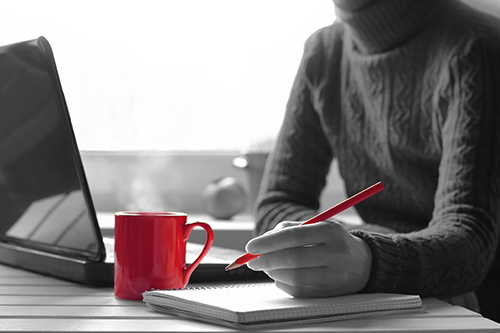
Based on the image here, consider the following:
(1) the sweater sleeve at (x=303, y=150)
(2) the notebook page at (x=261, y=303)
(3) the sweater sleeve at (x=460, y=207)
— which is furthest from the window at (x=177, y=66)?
→ (2) the notebook page at (x=261, y=303)

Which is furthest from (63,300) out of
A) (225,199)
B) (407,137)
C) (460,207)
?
(225,199)

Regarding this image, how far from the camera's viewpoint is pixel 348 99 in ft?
4.40

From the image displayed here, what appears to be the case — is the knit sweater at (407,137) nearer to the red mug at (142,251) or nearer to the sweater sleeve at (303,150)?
the sweater sleeve at (303,150)

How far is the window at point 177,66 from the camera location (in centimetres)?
217

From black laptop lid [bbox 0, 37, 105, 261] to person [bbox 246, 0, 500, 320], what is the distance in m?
0.25

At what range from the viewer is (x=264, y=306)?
A: 575 mm

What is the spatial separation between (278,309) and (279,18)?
70.6 inches

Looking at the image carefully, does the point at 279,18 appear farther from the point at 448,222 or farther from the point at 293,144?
the point at 448,222

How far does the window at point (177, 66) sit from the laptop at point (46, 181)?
1.34 m

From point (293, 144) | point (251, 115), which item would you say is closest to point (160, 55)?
point (251, 115)

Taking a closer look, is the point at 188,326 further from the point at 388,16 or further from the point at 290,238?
the point at 388,16

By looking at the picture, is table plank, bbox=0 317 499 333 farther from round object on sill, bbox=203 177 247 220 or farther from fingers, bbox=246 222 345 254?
round object on sill, bbox=203 177 247 220

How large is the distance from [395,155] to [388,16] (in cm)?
28

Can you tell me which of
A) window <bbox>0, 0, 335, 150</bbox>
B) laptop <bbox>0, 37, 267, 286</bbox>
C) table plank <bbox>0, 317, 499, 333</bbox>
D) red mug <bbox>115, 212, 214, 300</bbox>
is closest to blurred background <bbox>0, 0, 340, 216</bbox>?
window <bbox>0, 0, 335, 150</bbox>
